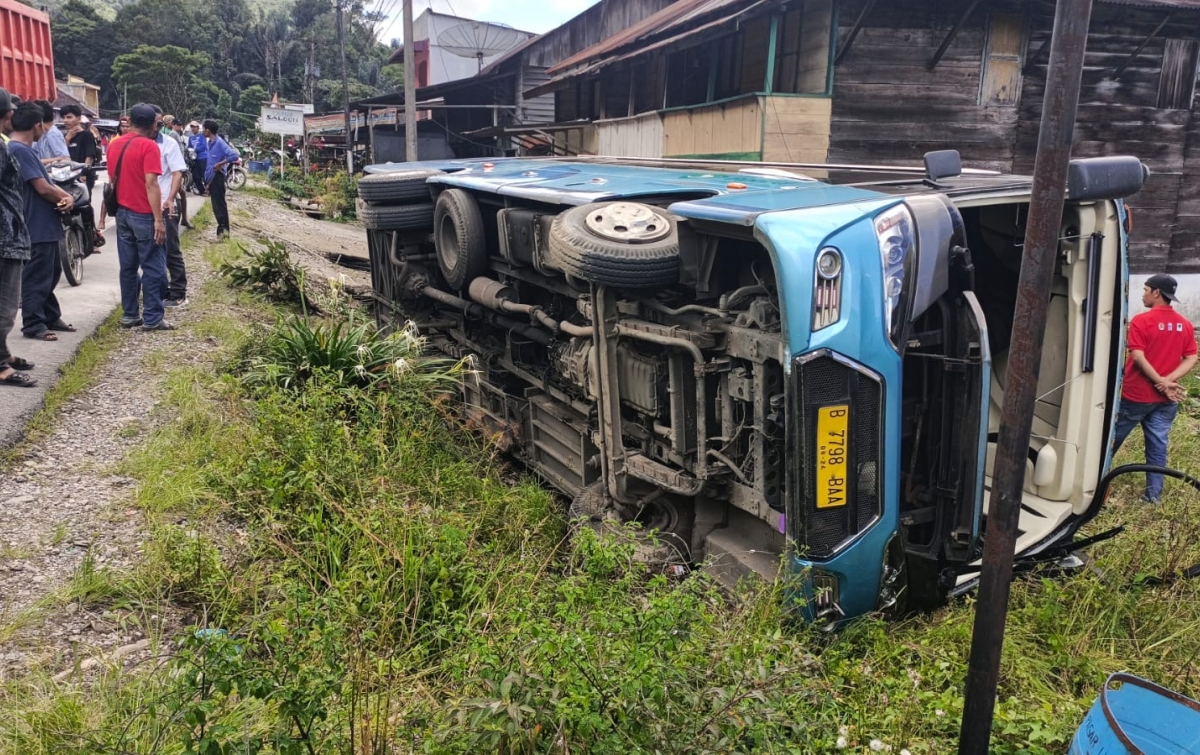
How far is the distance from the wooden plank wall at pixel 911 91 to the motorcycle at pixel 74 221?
781 cm

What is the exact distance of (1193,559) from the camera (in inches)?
166

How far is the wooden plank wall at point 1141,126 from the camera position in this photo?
10.6 metres

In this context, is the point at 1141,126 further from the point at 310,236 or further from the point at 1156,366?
the point at 310,236

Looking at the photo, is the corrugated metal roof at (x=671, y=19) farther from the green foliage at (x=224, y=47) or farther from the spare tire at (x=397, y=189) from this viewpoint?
the green foliage at (x=224, y=47)

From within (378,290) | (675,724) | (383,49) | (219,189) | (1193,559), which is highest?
(383,49)

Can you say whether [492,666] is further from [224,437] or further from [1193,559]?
[1193,559]

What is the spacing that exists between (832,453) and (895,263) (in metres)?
0.73

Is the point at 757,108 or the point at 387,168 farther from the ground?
the point at 757,108

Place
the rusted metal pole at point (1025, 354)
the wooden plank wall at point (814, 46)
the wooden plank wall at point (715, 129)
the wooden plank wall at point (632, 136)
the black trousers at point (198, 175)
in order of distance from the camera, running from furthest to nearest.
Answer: the black trousers at point (198, 175) < the wooden plank wall at point (632, 136) < the wooden plank wall at point (715, 129) < the wooden plank wall at point (814, 46) < the rusted metal pole at point (1025, 354)

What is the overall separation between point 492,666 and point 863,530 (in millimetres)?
1548

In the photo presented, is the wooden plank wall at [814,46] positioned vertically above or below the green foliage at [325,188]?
above

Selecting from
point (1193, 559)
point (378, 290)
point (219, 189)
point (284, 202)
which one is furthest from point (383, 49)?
point (1193, 559)

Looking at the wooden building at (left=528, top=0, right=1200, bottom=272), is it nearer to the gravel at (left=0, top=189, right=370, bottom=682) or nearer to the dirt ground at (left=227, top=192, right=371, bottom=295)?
the dirt ground at (left=227, top=192, right=371, bottom=295)

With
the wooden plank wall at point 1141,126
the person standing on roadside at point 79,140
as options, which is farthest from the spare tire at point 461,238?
the wooden plank wall at point 1141,126
